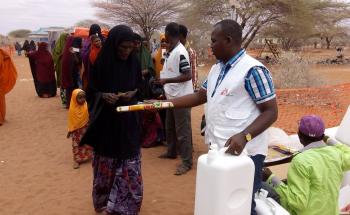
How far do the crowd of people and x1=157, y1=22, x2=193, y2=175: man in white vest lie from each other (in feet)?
0.04

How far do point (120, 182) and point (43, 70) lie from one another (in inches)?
348

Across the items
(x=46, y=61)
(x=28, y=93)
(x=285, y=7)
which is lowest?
(x=28, y=93)

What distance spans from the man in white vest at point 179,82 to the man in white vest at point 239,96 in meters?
2.32

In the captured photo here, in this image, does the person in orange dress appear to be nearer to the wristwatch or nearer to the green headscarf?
the green headscarf

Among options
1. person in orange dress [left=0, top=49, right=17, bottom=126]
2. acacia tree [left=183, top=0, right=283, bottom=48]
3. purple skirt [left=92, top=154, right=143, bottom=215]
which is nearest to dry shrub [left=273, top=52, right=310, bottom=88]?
person in orange dress [left=0, top=49, right=17, bottom=126]

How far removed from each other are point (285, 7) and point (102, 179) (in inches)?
883

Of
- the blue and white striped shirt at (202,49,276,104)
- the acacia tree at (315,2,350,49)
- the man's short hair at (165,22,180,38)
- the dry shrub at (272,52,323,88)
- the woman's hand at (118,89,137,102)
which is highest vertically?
the acacia tree at (315,2,350,49)

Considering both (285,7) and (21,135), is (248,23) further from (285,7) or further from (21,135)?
(21,135)

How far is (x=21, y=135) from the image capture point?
7.31 meters

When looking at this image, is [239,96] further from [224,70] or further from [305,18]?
[305,18]

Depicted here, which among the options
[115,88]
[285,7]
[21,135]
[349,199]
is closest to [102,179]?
[115,88]

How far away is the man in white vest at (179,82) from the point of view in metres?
4.76

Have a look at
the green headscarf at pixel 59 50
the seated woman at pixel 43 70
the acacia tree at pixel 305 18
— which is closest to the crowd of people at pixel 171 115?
the green headscarf at pixel 59 50

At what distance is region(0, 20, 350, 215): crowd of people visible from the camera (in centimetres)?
230
